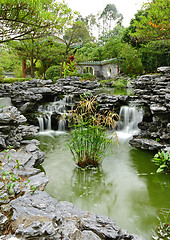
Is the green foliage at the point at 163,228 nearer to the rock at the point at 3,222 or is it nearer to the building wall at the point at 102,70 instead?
the rock at the point at 3,222

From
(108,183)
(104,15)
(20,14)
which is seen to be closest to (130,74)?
(20,14)

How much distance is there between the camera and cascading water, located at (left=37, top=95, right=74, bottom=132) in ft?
25.0

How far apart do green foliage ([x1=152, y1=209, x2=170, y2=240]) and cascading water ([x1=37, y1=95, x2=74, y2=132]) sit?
4770mm

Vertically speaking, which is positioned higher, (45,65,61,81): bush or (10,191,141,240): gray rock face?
(45,65,61,81): bush

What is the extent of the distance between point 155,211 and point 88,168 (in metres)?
1.70

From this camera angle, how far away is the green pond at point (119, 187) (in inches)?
113

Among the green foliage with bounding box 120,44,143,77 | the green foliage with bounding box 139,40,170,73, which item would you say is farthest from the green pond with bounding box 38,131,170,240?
the green foliage with bounding box 120,44,143,77

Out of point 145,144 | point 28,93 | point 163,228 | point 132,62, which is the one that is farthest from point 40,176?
point 132,62

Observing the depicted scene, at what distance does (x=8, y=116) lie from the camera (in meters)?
4.02

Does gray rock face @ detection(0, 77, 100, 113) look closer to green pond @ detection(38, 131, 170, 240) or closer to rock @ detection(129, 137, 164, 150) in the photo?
green pond @ detection(38, 131, 170, 240)

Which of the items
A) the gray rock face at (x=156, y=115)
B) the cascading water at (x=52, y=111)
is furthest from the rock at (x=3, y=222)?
the cascading water at (x=52, y=111)

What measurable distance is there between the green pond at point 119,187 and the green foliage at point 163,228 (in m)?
0.07

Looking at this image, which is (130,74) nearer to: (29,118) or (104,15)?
(29,118)

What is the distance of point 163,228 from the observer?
255cm
